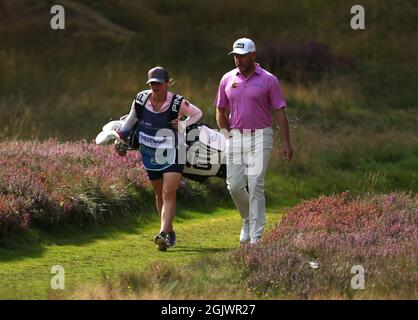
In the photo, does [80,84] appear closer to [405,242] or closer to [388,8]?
[388,8]

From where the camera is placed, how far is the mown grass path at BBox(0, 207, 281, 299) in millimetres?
11141

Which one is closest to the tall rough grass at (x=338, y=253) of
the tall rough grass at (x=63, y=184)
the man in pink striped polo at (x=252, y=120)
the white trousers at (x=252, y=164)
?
the white trousers at (x=252, y=164)

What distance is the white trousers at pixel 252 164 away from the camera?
1211 centimetres

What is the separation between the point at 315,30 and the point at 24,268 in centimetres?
2664

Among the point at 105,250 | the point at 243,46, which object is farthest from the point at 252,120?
the point at 105,250

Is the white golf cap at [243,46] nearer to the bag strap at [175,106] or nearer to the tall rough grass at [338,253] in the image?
the bag strap at [175,106]

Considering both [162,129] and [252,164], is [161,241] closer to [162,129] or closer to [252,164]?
[162,129]

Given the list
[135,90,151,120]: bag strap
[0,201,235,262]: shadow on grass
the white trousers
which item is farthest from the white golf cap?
[0,201,235,262]: shadow on grass

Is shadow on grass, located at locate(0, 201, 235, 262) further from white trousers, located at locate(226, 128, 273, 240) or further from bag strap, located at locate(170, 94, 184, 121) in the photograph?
bag strap, located at locate(170, 94, 184, 121)

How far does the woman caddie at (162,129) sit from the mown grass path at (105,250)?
22.6 inches

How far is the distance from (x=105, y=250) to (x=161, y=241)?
72 cm

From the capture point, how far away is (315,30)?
123ft

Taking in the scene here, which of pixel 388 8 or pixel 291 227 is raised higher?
pixel 388 8
